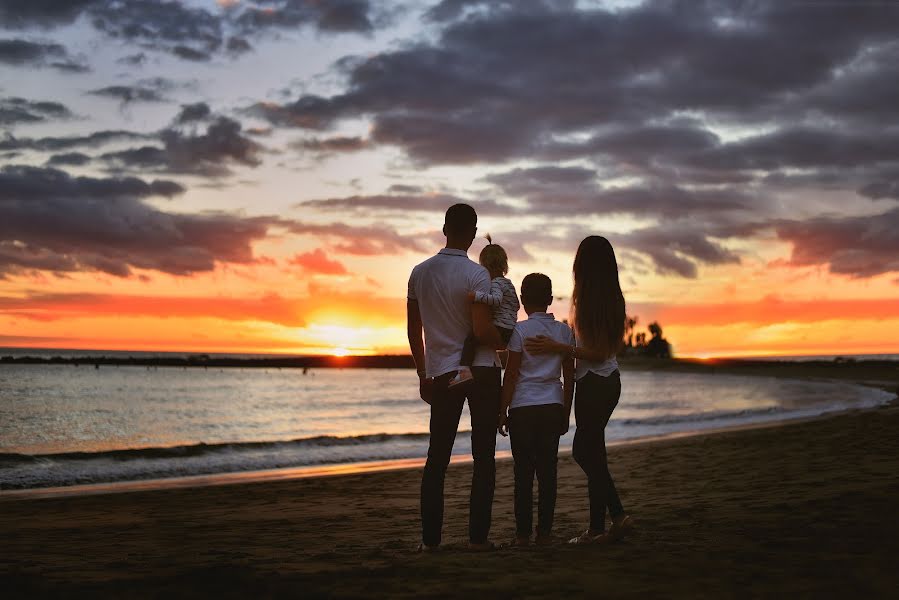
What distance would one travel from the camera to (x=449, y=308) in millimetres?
5023

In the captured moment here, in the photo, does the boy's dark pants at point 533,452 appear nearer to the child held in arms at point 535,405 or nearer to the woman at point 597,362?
the child held in arms at point 535,405

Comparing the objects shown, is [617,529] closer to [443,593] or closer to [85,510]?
[443,593]

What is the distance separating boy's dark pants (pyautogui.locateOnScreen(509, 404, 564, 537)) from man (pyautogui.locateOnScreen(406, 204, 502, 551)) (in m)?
0.25

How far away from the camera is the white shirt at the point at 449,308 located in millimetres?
4973

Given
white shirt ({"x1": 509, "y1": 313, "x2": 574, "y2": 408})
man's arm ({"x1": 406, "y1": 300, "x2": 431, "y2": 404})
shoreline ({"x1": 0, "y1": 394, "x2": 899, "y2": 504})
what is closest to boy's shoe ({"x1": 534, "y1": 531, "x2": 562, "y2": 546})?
white shirt ({"x1": 509, "y1": 313, "x2": 574, "y2": 408})

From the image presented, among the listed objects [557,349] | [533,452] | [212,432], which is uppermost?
[557,349]

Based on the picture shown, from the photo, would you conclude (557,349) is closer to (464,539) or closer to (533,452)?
(533,452)

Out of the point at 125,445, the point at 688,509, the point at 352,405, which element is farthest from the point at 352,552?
the point at 352,405

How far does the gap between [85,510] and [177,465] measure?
6911 mm

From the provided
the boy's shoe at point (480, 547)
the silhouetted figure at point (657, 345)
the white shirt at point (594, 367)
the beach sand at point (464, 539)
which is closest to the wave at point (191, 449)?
the beach sand at point (464, 539)

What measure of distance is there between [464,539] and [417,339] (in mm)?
2097

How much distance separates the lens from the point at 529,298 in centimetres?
550

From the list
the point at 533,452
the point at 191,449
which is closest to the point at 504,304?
the point at 533,452

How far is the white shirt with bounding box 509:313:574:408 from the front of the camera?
208 inches
